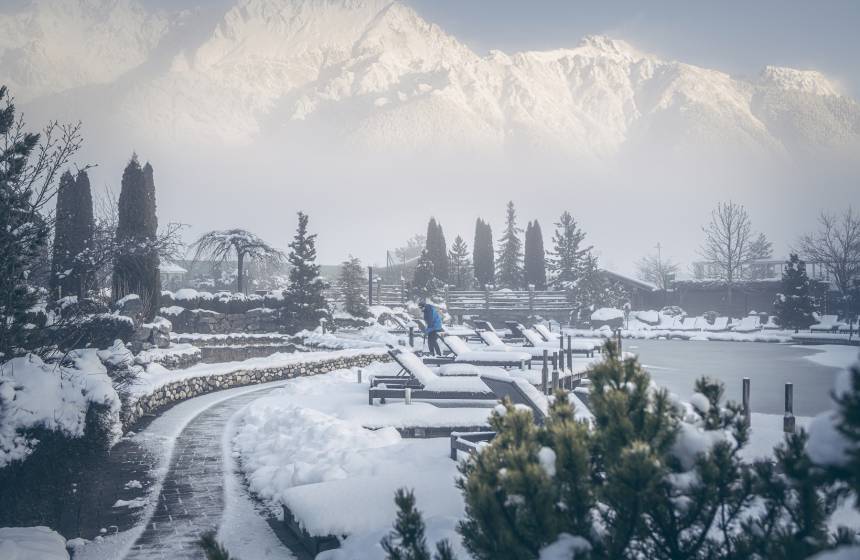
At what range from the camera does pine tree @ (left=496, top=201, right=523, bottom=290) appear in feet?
175

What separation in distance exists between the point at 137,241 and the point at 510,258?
37.2 meters

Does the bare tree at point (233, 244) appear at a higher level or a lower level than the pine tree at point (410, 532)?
higher

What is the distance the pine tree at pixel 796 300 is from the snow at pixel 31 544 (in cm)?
3805

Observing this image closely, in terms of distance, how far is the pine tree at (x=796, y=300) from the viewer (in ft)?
114

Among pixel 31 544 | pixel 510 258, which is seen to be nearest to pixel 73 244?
pixel 31 544

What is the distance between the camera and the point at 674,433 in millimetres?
2674

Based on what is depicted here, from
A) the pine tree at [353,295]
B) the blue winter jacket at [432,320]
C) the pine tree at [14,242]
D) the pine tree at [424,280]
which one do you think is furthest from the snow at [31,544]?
the pine tree at [424,280]

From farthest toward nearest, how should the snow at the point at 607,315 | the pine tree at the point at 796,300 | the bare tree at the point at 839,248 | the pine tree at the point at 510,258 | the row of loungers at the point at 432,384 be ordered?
the pine tree at the point at 510,258 < the snow at the point at 607,315 < the bare tree at the point at 839,248 < the pine tree at the point at 796,300 < the row of loungers at the point at 432,384

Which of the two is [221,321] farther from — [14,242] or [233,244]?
[14,242]

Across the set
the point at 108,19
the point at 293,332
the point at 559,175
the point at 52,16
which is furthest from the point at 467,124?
the point at 293,332

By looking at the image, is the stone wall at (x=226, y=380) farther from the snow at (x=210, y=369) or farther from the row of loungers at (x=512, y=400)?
the row of loungers at (x=512, y=400)

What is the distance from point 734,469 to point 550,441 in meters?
0.81

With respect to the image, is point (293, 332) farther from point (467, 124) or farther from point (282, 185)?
point (467, 124)

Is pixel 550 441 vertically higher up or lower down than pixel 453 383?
higher up
